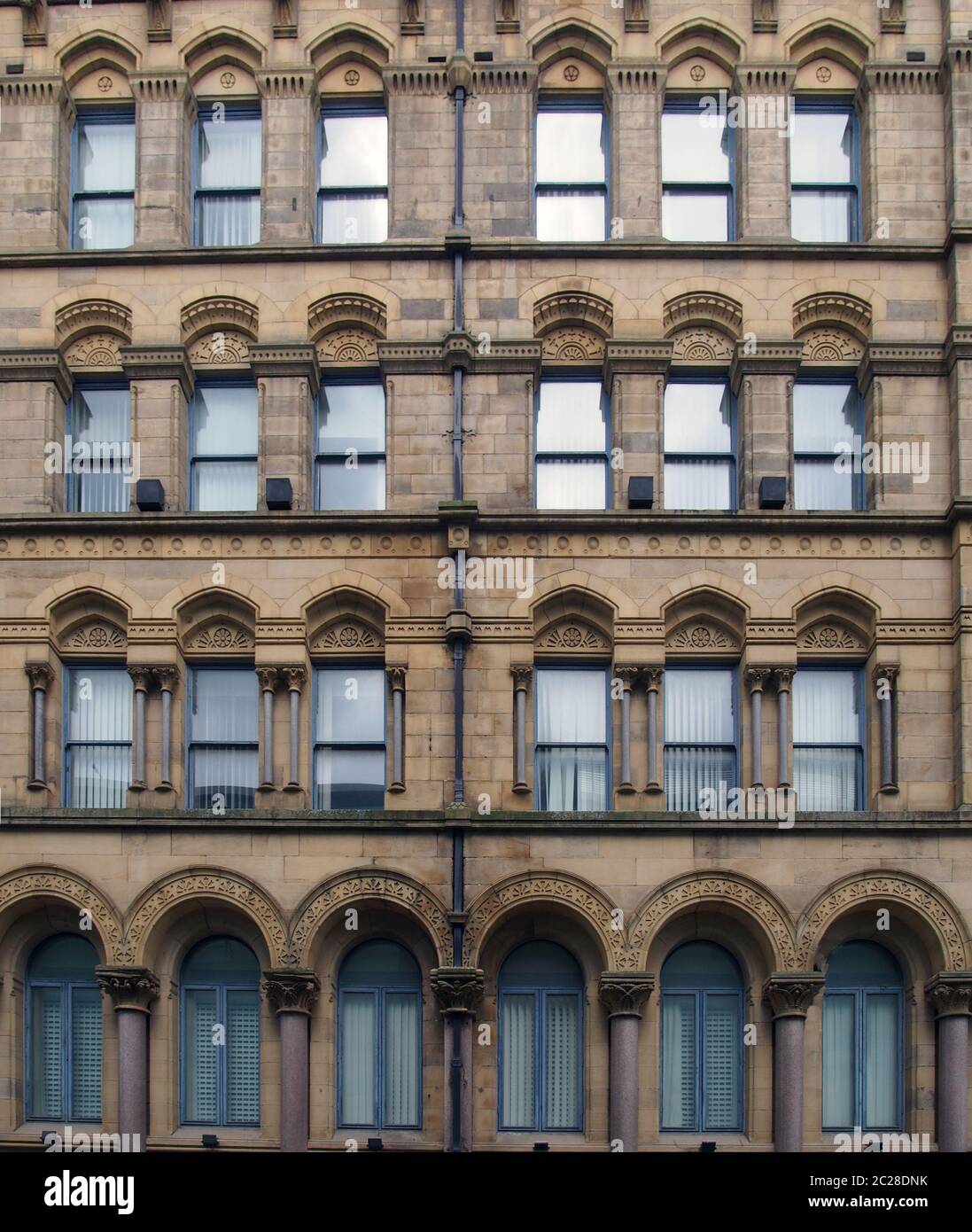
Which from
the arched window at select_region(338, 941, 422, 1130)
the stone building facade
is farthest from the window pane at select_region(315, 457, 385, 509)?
the arched window at select_region(338, 941, 422, 1130)

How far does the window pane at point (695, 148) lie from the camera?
29.0 metres

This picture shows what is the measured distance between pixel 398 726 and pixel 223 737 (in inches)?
94.6

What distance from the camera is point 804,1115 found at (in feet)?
84.5

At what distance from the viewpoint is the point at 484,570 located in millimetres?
27000

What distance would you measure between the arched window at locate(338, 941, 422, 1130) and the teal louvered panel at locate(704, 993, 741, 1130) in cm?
367

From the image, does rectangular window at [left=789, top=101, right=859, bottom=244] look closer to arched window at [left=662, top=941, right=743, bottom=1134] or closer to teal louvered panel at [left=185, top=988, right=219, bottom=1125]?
arched window at [left=662, top=941, right=743, bottom=1134]

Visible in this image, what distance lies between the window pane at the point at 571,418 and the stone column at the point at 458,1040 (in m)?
7.23

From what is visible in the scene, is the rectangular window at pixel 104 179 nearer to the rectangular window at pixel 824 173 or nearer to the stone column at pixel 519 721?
the stone column at pixel 519 721

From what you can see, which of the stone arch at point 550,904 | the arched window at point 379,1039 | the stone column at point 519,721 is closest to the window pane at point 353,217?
the stone column at point 519,721

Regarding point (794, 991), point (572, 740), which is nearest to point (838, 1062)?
point (794, 991)
